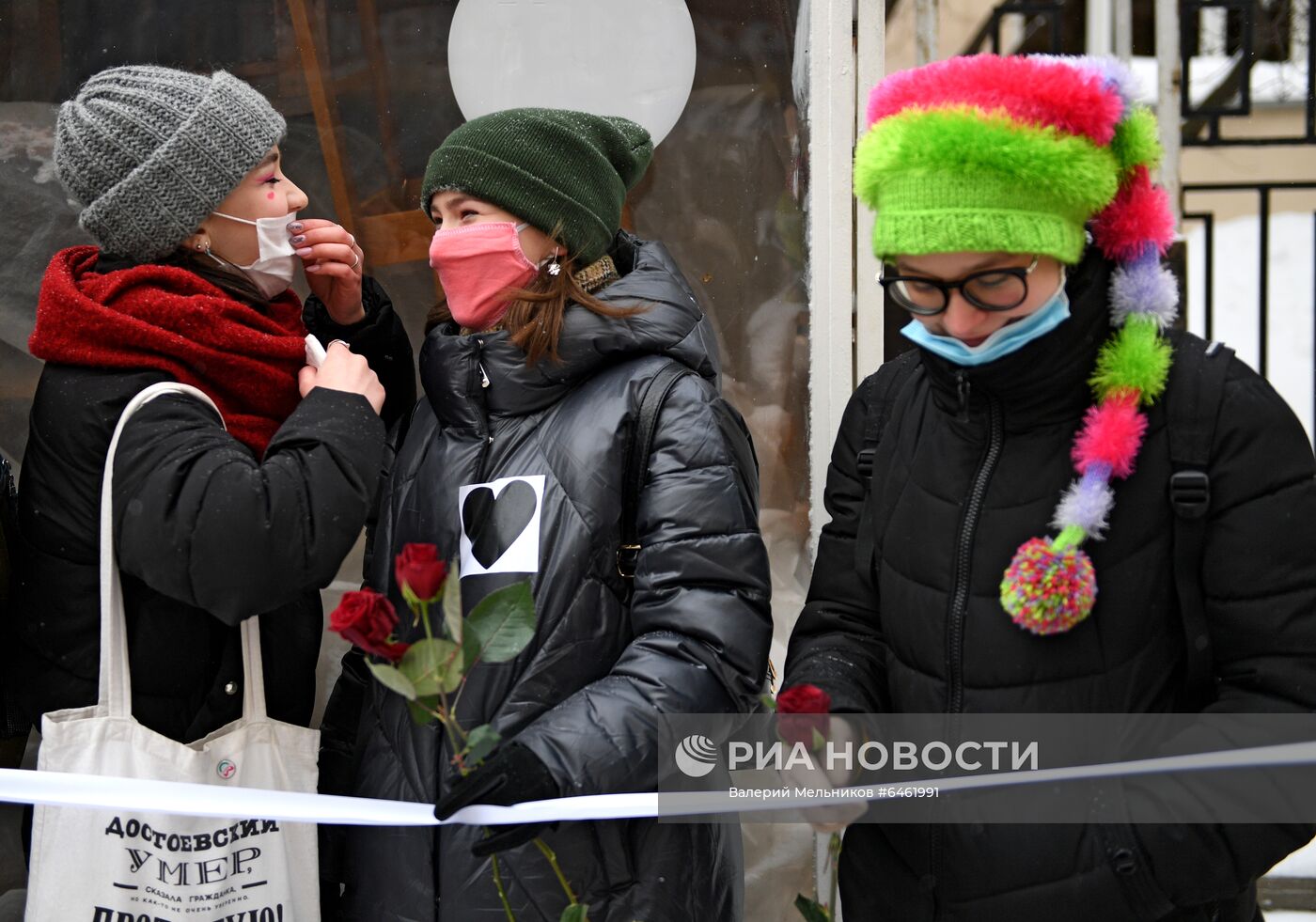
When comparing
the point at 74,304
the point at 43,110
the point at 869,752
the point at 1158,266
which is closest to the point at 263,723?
the point at 74,304

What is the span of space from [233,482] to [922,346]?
1.07 meters

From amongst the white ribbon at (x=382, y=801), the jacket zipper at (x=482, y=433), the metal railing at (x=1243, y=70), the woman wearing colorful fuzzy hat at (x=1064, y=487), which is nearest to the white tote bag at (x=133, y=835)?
the white ribbon at (x=382, y=801)

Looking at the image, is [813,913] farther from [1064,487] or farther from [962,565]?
[1064,487]

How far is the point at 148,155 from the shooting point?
234 centimetres

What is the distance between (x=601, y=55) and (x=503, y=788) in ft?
6.33

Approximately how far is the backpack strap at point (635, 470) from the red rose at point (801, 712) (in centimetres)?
49

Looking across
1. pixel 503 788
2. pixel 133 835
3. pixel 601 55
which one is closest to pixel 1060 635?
pixel 503 788

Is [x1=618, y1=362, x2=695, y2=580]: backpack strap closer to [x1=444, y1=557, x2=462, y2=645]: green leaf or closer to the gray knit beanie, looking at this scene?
[x1=444, y1=557, x2=462, y2=645]: green leaf

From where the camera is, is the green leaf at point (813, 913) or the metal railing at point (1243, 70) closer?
the green leaf at point (813, 913)

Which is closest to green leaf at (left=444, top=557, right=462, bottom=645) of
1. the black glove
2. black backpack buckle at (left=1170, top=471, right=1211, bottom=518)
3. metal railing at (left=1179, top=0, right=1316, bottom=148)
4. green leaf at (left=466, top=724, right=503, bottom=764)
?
green leaf at (left=466, top=724, right=503, bottom=764)

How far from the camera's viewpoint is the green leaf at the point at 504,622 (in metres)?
1.82

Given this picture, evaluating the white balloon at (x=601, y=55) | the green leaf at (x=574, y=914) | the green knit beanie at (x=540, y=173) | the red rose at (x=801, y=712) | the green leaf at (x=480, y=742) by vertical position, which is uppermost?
the white balloon at (x=601, y=55)

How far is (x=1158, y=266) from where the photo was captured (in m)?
1.96

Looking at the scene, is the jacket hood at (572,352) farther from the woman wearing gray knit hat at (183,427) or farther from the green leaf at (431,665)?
the green leaf at (431,665)
